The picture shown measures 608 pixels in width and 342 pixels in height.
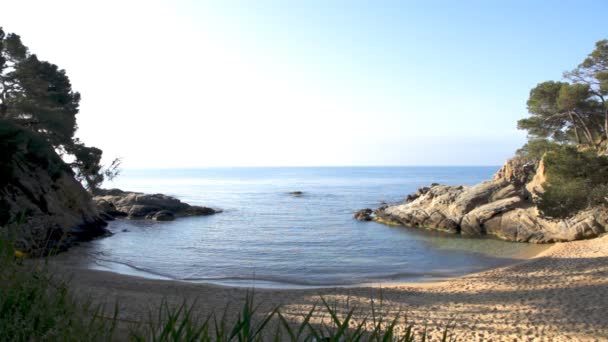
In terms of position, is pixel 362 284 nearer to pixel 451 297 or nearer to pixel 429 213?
pixel 451 297

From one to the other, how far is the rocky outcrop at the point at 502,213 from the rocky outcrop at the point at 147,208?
20.7 meters

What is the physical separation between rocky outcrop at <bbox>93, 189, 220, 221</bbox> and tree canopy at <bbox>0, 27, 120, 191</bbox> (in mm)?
12174

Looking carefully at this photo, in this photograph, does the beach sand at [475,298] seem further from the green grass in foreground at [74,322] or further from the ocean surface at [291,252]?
the green grass in foreground at [74,322]

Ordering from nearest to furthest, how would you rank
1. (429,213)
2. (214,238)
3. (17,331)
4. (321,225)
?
(17,331), (214,238), (429,213), (321,225)

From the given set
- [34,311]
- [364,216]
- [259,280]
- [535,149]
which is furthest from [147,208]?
[34,311]

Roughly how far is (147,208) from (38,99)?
19.8 m

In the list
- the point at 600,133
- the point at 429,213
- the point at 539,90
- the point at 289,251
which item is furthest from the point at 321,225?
the point at 600,133

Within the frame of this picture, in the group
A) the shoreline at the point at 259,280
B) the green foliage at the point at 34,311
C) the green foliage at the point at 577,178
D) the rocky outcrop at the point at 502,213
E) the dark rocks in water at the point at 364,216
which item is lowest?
the shoreline at the point at 259,280

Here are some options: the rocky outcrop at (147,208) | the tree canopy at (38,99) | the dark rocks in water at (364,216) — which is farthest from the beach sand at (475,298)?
the rocky outcrop at (147,208)

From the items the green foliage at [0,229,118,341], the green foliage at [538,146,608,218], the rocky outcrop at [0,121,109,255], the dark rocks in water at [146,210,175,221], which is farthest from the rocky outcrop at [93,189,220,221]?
the green foliage at [0,229,118,341]

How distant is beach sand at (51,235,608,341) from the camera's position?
11828 mm

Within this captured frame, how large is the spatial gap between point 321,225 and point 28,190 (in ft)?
75.4

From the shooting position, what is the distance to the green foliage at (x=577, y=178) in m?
18.5

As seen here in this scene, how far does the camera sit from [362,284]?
63.4 feet
